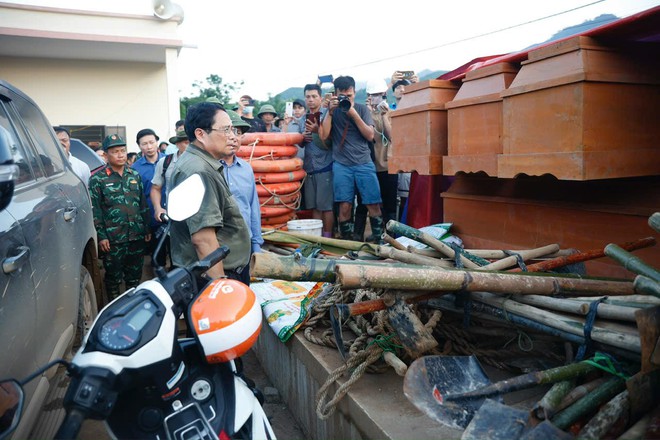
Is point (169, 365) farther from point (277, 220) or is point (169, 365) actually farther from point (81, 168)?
point (81, 168)

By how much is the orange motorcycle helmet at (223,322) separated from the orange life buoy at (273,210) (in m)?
4.31

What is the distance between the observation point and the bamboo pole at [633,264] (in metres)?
1.88

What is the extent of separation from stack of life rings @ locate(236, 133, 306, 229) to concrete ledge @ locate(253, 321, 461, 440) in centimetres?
257

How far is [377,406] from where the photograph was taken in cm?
219

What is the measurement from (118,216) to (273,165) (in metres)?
1.87

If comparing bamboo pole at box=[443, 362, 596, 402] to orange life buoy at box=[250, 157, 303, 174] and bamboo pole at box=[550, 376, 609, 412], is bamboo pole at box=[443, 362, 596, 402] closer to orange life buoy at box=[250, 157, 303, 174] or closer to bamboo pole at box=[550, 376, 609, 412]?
bamboo pole at box=[550, 376, 609, 412]

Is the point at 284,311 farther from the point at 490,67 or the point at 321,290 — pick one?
the point at 490,67

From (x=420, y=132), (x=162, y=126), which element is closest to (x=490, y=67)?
(x=420, y=132)

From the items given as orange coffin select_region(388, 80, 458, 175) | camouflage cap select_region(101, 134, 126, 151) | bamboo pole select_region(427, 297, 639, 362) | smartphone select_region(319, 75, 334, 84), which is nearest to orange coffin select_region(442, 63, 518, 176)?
orange coffin select_region(388, 80, 458, 175)

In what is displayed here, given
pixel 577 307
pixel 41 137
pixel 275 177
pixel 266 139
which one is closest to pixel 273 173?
pixel 275 177

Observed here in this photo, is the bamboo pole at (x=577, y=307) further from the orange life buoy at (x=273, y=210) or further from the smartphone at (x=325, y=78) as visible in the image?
the smartphone at (x=325, y=78)

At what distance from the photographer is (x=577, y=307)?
209cm

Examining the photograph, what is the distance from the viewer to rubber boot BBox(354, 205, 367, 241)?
6.50m

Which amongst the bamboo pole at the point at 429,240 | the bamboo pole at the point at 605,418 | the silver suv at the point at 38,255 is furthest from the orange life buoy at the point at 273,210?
the bamboo pole at the point at 605,418
